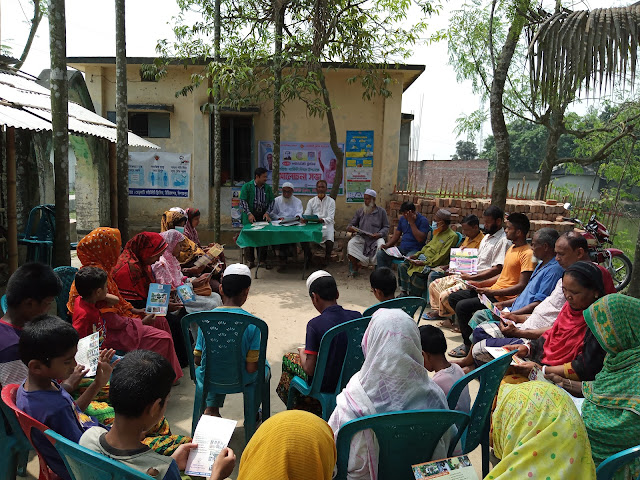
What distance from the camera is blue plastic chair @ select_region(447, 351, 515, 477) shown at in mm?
2240

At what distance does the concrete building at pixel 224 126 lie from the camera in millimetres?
9664

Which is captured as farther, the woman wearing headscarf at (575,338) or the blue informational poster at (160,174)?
the blue informational poster at (160,174)

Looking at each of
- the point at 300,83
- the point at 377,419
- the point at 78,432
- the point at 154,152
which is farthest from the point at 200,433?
the point at 154,152

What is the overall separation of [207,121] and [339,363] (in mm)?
8128

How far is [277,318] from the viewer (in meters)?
5.63

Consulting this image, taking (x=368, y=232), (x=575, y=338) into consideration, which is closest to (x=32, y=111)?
(x=368, y=232)

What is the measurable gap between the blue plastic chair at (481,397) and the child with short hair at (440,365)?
0.09 m

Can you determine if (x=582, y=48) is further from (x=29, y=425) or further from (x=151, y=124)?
(x=151, y=124)

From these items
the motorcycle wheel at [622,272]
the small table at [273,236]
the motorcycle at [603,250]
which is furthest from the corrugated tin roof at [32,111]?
the motorcycle wheel at [622,272]

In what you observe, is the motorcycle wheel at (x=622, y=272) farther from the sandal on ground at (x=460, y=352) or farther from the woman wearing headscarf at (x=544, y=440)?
the woman wearing headscarf at (x=544, y=440)

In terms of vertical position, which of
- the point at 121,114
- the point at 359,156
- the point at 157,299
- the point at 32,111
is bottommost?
the point at 157,299

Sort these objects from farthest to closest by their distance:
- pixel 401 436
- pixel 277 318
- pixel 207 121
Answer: pixel 207 121 < pixel 277 318 < pixel 401 436

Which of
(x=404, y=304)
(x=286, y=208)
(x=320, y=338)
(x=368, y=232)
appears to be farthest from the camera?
(x=286, y=208)

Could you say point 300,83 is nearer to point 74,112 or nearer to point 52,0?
point 74,112
